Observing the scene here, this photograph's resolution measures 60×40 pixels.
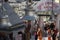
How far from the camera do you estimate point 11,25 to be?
1187 cm

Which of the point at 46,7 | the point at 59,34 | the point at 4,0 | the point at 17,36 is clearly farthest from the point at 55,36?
the point at 4,0

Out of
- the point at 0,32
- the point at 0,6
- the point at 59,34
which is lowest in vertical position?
the point at 59,34

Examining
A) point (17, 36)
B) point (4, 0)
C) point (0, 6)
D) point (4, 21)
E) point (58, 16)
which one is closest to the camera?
point (4, 21)

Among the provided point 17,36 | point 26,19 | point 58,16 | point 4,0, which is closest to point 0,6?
point 4,0

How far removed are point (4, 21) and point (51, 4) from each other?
25.2 ft

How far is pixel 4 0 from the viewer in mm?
14602

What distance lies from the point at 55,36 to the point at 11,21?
6616mm

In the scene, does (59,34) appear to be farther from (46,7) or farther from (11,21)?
(11,21)

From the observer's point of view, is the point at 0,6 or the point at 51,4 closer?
the point at 0,6

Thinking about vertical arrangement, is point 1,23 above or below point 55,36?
above

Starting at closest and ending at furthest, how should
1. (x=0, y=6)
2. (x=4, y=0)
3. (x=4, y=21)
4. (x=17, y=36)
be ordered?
(x=4, y=21) → (x=0, y=6) → (x=4, y=0) → (x=17, y=36)

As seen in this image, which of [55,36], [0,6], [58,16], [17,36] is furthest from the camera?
[58,16]

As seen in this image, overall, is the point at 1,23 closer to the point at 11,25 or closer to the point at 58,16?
the point at 11,25

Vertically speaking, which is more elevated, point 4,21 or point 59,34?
point 4,21
